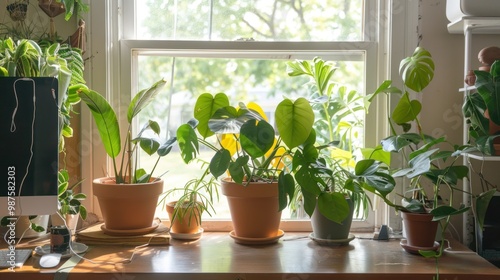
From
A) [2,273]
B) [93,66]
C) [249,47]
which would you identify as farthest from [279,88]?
[2,273]

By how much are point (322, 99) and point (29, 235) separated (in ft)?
3.55

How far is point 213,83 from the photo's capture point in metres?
2.14

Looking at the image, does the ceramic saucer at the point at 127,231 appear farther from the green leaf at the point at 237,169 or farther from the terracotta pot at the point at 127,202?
the green leaf at the point at 237,169

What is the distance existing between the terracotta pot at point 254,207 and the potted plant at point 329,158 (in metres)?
0.12

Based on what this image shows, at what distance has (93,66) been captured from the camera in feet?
6.70

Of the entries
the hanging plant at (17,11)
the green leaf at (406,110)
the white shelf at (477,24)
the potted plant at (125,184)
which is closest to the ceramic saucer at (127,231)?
the potted plant at (125,184)

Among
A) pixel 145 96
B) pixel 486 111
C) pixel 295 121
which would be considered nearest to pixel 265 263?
pixel 295 121

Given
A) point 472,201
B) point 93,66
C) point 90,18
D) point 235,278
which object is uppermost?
point 90,18

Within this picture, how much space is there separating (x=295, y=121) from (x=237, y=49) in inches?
19.9

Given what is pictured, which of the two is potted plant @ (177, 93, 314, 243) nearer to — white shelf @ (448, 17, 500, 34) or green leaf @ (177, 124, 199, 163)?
green leaf @ (177, 124, 199, 163)

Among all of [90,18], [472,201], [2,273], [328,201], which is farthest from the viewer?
[90,18]

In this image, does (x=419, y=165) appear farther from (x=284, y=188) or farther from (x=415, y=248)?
(x=284, y=188)

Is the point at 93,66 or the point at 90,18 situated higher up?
the point at 90,18

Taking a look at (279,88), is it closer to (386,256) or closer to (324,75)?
(324,75)
